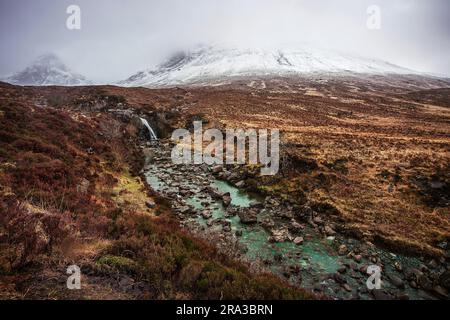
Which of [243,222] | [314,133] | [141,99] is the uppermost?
[141,99]

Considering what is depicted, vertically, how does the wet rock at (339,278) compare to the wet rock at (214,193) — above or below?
below

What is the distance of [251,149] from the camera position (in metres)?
25.9

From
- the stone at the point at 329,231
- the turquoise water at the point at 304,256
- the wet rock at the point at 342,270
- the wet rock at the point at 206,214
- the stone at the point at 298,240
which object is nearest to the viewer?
the turquoise water at the point at 304,256

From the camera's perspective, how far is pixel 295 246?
41.3 ft

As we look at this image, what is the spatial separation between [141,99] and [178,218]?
36064 millimetres

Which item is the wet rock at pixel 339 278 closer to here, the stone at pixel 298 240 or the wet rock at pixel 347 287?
the wet rock at pixel 347 287

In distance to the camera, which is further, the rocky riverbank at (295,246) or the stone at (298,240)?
the stone at (298,240)

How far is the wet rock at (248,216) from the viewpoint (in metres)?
14.6

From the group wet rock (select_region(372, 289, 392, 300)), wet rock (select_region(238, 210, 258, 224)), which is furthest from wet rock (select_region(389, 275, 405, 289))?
wet rock (select_region(238, 210, 258, 224))

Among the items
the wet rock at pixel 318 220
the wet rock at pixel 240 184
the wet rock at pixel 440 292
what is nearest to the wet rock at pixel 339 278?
the wet rock at pixel 440 292

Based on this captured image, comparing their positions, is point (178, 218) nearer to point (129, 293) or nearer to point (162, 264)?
point (162, 264)

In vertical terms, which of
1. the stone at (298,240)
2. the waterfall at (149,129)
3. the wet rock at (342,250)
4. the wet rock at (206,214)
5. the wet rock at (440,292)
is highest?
the waterfall at (149,129)

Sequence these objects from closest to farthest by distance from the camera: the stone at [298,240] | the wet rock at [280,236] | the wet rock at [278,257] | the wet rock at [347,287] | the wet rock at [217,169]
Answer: the wet rock at [347,287]
the wet rock at [278,257]
the stone at [298,240]
the wet rock at [280,236]
the wet rock at [217,169]

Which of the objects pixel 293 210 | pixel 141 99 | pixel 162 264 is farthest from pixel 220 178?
pixel 141 99
